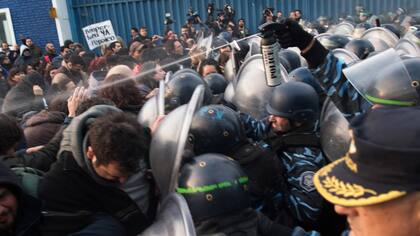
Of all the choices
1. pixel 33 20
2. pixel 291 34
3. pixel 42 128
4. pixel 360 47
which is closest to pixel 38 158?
pixel 42 128

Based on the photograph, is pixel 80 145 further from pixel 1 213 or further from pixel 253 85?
pixel 253 85

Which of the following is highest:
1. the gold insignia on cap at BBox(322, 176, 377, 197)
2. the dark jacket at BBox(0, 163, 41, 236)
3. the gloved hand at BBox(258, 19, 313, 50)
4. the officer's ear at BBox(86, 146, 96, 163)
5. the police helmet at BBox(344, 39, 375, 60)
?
the gloved hand at BBox(258, 19, 313, 50)

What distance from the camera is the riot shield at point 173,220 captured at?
1.66 meters

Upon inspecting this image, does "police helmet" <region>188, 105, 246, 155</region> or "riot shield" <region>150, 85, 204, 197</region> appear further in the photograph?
"police helmet" <region>188, 105, 246, 155</region>

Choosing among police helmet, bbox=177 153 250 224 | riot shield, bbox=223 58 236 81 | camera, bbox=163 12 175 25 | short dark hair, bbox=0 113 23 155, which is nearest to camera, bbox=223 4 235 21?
camera, bbox=163 12 175 25

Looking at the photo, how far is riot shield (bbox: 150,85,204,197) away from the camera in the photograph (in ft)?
6.25

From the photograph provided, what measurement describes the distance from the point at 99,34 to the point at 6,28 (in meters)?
6.92

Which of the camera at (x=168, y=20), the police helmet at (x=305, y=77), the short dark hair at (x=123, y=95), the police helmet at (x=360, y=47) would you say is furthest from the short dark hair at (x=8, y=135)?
the camera at (x=168, y=20)

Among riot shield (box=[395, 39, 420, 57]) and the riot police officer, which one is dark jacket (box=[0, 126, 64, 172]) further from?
riot shield (box=[395, 39, 420, 57])

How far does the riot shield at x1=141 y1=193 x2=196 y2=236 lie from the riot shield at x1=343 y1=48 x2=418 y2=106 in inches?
37.0

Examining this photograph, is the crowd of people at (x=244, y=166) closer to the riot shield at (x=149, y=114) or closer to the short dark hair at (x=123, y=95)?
the riot shield at (x=149, y=114)

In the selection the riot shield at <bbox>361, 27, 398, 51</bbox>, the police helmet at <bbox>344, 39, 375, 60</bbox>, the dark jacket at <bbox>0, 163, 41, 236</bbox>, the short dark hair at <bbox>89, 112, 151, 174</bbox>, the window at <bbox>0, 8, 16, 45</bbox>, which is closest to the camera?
the dark jacket at <bbox>0, 163, 41, 236</bbox>

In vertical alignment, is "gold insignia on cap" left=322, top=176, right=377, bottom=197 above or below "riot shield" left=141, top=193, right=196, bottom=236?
above

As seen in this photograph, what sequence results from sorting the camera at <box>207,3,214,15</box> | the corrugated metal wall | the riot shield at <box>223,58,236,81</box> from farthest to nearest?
the corrugated metal wall
the camera at <box>207,3,214,15</box>
the riot shield at <box>223,58,236,81</box>
